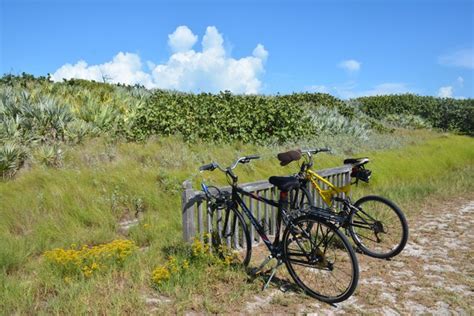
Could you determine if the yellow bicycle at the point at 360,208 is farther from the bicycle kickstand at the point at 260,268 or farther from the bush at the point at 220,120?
the bush at the point at 220,120

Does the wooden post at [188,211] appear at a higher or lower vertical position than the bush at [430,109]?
lower

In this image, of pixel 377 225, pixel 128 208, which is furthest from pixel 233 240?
pixel 128 208

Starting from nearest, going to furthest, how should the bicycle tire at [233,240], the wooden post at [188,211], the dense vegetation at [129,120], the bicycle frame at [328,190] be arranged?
1. the bicycle tire at [233,240]
2. the wooden post at [188,211]
3. the bicycle frame at [328,190]
4. the dense vegetation at [129,120]

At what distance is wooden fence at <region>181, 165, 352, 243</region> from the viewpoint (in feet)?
18.1

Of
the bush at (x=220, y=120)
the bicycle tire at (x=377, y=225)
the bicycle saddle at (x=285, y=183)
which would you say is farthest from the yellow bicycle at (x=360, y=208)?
the bush at (x=220, y=120)

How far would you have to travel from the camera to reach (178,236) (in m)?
6.17

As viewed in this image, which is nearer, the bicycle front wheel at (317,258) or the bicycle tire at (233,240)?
the bicycle front wheel at (317,258)

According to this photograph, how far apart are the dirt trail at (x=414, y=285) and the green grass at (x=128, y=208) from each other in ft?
1.94

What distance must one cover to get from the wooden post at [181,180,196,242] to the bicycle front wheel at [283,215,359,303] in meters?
1.37

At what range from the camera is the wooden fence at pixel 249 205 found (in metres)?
5.52

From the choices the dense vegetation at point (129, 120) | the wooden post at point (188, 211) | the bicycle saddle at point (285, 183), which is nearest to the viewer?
the bicycle saddle at point (285, 183)

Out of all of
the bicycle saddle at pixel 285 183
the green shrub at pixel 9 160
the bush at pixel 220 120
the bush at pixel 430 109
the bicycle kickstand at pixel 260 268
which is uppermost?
the bush at pixel 430 109

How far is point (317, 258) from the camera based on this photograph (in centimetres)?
449

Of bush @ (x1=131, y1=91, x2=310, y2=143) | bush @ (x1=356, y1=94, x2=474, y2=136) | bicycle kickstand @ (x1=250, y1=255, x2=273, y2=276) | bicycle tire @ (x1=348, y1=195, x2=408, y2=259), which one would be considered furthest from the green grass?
bush @ (x1=356, y1=94, x2=474, y2=136)
